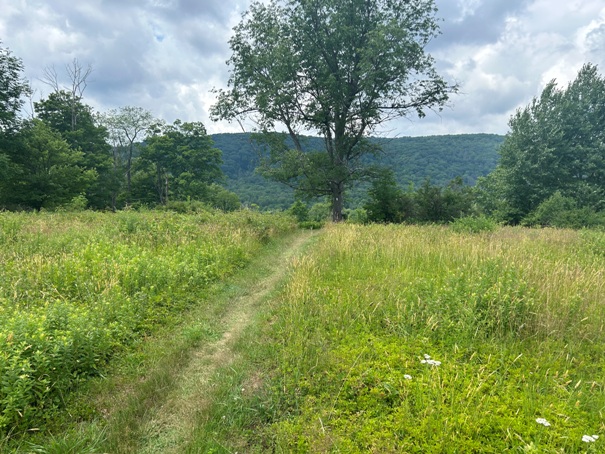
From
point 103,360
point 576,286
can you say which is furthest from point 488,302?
point 103,360

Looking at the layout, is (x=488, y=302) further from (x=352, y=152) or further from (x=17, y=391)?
(x=352, y=152)

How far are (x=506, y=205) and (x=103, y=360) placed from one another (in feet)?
106

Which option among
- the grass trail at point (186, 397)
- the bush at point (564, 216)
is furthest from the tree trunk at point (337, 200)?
the grass trail at point (186, 397)

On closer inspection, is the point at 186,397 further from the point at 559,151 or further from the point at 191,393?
the point at 559,151

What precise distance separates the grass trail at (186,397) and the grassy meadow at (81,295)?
2.58 feet

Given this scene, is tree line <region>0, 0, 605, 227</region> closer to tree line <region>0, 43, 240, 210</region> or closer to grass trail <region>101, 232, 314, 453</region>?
tree line <region>0, 43, 240, 210</region>

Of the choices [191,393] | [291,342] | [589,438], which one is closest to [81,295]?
[191,393]

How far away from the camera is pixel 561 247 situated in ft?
29.1

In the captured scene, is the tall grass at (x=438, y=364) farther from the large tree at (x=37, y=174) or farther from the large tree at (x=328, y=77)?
the large tree at (x=37, y=174)

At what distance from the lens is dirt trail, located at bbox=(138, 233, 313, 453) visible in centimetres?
276

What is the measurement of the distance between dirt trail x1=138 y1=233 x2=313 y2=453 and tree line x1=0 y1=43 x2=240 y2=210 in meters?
26.5

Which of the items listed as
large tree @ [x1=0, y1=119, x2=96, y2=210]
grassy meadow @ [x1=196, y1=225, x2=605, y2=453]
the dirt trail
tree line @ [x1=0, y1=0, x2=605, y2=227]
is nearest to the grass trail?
the dirt trail

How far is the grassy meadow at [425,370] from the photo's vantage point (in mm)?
2518

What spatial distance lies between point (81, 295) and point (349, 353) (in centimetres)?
463
